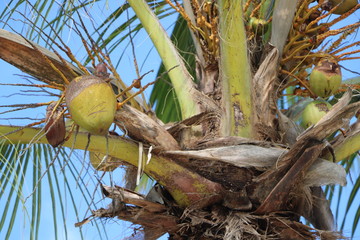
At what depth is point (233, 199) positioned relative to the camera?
5.83 ft

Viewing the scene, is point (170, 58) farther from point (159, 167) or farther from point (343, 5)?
point (343, 5)

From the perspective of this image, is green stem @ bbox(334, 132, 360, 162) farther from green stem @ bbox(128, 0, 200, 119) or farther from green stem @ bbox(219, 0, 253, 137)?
green stem @ bbox(128, 0, 200, 119)

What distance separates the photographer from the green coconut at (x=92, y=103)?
1335mm

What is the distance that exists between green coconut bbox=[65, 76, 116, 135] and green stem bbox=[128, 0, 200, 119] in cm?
69

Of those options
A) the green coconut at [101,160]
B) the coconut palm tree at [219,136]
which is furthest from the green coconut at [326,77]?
the green coconut at [101,160]

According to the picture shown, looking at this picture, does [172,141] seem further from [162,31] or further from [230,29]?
[162,31]

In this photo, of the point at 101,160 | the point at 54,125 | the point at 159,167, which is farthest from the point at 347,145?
the point at 54,125

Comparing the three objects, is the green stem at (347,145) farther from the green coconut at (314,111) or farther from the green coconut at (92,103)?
the green coconut at (92,103)

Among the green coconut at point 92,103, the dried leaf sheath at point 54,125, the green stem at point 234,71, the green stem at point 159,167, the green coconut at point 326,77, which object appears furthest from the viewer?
the green coconut at point 326,77

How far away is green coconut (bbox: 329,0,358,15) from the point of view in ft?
7.04

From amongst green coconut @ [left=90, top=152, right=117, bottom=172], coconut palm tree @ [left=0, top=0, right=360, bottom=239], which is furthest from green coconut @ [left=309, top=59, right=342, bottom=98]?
green coconut @ [left=90, top=152, right=117, bottom=172]

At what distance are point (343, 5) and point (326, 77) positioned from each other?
0.37 metres

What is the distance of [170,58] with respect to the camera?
6.90 ft

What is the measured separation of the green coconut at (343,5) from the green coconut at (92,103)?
3.79 ft
